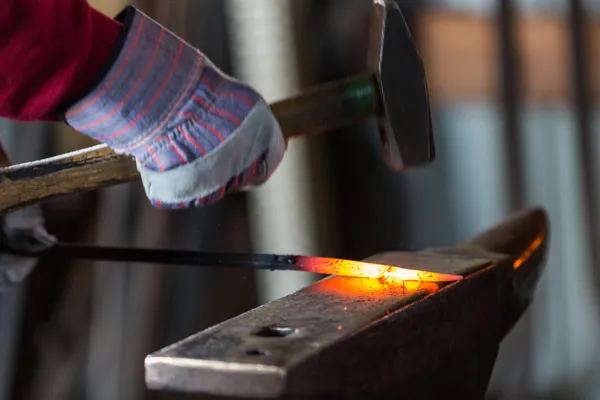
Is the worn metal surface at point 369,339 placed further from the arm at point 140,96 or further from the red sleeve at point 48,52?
the red sleeve at point 48,52

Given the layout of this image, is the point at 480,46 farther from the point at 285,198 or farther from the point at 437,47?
the point at 285,198

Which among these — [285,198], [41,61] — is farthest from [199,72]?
[285,198]

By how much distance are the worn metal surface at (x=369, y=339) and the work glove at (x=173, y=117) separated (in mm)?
229

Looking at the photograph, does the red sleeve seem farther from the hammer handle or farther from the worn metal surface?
the worn metal surface

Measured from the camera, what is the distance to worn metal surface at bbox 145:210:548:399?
72 centimetres

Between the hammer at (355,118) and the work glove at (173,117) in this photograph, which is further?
the hammer at (355,118)

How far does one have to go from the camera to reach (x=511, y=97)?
226 cm

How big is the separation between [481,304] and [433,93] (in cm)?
145

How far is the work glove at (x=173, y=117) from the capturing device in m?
0.99

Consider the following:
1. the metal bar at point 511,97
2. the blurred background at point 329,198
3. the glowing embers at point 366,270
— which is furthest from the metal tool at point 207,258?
the metal bar at point 511,97

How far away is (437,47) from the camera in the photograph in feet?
7.69

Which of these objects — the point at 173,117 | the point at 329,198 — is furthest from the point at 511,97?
the point at 173,117

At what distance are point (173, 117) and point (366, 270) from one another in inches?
13.6

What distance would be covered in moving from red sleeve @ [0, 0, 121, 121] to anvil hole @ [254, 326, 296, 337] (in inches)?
15.8
